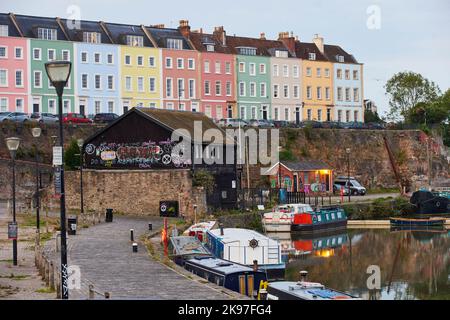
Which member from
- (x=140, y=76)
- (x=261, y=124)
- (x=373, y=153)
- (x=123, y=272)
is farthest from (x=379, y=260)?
(x=140, y=76)

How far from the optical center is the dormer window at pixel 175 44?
230 ft

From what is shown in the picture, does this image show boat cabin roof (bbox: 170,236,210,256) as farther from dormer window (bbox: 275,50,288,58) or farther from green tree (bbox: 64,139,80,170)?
dormer window (bbox: 275,50,288,58)

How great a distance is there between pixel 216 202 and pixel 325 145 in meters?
23.0

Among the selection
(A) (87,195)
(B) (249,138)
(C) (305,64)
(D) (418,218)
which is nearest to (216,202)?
(A) (87,195)

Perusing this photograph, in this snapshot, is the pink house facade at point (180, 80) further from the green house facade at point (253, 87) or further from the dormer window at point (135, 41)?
the green house facade at point (253, 87)

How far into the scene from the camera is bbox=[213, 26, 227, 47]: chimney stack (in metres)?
74.0

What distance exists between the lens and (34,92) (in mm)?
62344

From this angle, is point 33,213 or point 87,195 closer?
point 33,213

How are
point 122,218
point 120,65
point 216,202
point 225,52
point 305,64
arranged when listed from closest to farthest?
point 122,218, point 216,202, point 120,65, point 225,52, point 305,64

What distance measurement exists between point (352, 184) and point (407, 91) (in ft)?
89.9

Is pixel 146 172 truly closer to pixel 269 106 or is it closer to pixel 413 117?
pixel 269 106

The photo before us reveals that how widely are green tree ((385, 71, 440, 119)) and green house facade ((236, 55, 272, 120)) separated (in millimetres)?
16927

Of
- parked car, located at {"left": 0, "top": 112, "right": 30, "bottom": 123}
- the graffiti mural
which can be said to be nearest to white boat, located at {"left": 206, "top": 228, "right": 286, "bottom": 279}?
the graffiti mural

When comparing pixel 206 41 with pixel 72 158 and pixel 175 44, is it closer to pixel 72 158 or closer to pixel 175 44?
pixel 175 44
